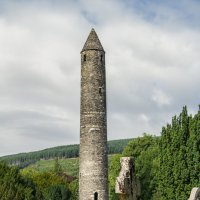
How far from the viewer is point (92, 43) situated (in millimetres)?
40000

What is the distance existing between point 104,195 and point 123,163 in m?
28.9

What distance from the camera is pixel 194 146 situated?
31.4 m

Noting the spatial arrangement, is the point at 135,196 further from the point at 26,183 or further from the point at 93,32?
the point at 26,183

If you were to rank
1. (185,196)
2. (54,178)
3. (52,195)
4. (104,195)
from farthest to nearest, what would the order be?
(54,178), (52,195), (104,195), (185,196)

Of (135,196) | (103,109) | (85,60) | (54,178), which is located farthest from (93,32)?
(54,178)

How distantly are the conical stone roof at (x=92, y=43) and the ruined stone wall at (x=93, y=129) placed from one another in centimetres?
30

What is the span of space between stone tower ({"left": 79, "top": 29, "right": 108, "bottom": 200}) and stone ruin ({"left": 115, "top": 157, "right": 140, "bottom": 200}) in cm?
2801

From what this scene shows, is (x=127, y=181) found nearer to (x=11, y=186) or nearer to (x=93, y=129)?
(x=93, y=129)

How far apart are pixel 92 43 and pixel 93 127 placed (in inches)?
282

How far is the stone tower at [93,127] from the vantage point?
36906mm

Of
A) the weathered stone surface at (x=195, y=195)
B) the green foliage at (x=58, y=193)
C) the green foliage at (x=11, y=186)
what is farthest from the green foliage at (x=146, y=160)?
the weathered stone surface at (x=195, y=195)

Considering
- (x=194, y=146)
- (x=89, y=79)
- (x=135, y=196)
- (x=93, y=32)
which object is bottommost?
(x=135, y=196)

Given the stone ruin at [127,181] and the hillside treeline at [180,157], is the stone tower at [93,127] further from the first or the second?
the stone ruin at [127,181]

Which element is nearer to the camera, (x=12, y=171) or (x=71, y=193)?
(x=12, y=171)
